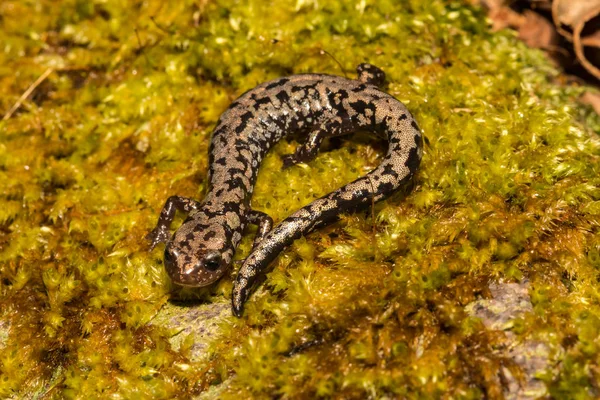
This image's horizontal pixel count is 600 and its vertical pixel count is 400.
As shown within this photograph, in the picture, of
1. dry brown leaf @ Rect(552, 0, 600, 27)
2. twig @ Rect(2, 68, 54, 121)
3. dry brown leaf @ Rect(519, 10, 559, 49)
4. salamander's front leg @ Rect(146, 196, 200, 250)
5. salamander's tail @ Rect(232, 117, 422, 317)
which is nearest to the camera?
salamander's tail @ Rect(232, 117, 422, 317)

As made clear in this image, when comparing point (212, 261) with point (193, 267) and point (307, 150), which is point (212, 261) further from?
point (307, 150)

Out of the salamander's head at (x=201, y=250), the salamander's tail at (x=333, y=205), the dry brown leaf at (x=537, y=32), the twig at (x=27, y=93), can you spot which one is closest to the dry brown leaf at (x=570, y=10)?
the dry brown leaf at (x=537, y=32)

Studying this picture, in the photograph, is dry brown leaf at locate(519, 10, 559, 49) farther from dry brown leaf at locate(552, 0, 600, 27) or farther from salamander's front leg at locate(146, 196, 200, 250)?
salamander's front leg at locate(146, 196, 200, 250)

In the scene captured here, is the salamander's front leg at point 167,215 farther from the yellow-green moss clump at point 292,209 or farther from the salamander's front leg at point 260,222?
the salamander's front leg at point 260,222

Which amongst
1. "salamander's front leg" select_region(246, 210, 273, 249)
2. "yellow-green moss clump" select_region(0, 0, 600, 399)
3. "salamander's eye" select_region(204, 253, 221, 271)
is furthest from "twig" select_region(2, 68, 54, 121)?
"salamander's eye" select_region(204, 253, 221, 271)

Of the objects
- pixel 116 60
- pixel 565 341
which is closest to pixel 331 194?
pixel 565 341
